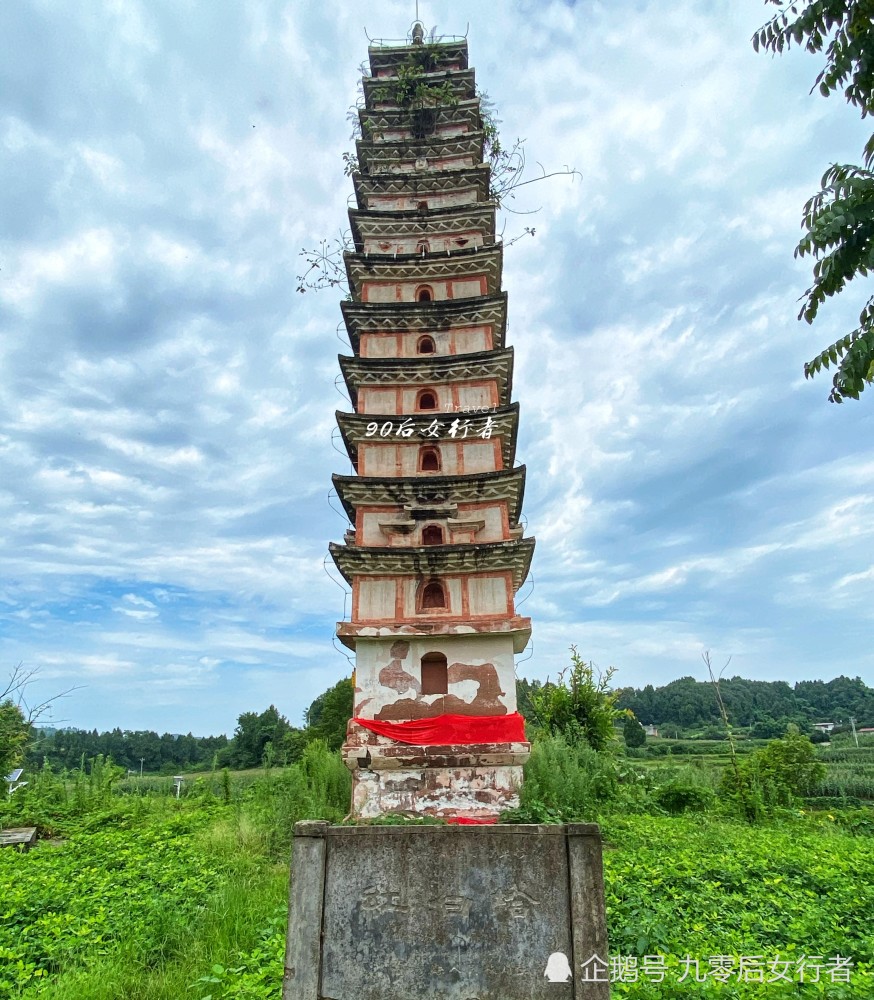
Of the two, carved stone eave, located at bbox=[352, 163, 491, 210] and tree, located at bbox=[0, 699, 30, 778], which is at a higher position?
carved stone eave, located at bbox=[352, 163, 491, 210]

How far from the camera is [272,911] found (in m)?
7.71

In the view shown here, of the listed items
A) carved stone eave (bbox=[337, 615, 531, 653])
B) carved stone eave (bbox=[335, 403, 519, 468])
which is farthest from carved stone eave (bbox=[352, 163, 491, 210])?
carved stone eave (bbox=[337, 615, 531, 653])

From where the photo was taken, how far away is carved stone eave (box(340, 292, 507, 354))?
59.0 feet

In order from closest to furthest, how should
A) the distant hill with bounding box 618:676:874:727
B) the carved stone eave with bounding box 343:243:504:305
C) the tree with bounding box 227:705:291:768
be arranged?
the carved stone eave with bounding box 343:243:504:305 → the tree with bounding box 227:705:291:768 → the distant hill with bounding box 618:676:874:727

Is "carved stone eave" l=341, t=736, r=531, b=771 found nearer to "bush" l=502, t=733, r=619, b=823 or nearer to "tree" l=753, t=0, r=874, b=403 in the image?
"bush" l=502, t=733, r=619, b=823

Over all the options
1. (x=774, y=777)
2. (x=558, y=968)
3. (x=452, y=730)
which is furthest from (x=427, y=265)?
(x=558, y=968)

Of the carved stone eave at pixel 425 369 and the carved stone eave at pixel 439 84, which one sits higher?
the carved stone eave at pixel 439 84

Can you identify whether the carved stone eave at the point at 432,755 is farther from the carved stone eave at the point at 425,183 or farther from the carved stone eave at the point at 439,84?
the carved stone eave at the point at 439,84

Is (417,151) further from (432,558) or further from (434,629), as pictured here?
(434,629)

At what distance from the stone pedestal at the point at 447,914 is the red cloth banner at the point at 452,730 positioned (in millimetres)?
9369

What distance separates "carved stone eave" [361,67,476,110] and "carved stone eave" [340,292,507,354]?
9218mm

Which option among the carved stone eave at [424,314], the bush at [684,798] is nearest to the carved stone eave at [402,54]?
the carved stone eave at [424,314]

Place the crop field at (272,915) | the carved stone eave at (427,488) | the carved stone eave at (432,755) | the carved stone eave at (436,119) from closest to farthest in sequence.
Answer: the crop field at (272,915)
the carved stone eave at (432,755)
the carved stone eave at (427,488)
the carved stone eave at (436,119)

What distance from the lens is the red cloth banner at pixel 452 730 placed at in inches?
535
